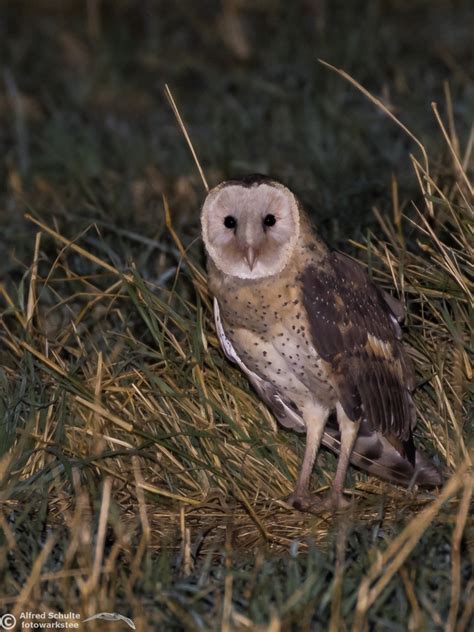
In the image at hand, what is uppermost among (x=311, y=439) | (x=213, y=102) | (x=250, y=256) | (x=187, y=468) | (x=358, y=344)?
(x=250, y=256)

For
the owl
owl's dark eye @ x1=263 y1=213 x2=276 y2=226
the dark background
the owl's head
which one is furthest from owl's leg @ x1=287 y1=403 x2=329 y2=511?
the dark background

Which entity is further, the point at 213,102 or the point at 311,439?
the point at 213,102

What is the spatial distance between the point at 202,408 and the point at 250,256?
2.21 feet

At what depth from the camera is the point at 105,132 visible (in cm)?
881

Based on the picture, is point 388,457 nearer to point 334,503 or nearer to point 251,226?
point 334,503

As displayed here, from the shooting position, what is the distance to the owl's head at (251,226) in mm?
4133

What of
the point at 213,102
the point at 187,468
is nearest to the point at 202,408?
the point at 187,468

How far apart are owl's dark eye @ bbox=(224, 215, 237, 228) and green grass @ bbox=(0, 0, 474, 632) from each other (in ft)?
1.68

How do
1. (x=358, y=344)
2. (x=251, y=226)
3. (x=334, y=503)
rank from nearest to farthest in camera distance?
(x=251, y=226)
(x=334, y=503)
(x=358, y=344)

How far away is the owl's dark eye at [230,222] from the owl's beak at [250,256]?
10 cm

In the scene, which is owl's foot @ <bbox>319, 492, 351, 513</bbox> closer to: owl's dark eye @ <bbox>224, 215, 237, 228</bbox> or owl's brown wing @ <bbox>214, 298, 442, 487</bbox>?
→ owl's brown wing @ <bbox>214, 298, 442, 487</bbox>

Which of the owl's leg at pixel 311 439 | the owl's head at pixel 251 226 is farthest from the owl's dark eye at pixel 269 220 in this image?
the owl's leg at pixel 311 439

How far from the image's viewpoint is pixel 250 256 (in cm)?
414

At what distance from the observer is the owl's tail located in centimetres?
434
